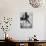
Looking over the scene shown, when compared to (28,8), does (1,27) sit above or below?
below

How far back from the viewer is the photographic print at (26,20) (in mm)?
4125

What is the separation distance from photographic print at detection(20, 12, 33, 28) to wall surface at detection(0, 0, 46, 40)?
0.10 metres

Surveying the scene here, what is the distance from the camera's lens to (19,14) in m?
4.13

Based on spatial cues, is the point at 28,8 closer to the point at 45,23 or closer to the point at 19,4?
the point at 19,4

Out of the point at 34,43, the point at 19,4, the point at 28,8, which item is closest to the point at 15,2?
the point at 19,4

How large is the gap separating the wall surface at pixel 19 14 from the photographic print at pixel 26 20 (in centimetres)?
10

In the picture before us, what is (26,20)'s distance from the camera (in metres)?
4.15

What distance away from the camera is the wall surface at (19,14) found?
4094 mm

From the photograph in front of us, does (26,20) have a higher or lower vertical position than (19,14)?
lower

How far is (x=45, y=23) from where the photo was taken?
4152 mm

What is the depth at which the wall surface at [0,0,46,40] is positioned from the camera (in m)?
4.09

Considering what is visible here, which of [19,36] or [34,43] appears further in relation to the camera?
[19,36]

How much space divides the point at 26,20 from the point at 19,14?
0.31 metres

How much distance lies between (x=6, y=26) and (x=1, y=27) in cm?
16
